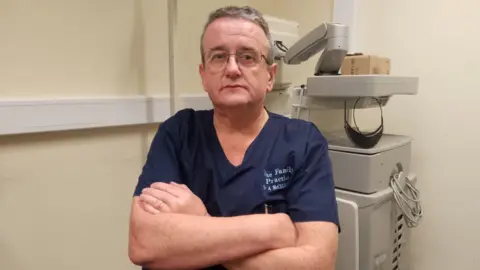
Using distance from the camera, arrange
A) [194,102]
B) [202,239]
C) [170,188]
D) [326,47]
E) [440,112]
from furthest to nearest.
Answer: [194,102] → [440,112] → [326,47] → [170,188] → [202,239]

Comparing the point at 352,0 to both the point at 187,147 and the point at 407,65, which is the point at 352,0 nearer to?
the point at 407,65

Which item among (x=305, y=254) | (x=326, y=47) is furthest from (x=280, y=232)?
(x=326, y=47)

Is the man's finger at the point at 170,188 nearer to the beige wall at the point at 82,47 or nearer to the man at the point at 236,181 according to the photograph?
the man at the point at 236,181

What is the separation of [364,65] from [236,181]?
0.69 meters

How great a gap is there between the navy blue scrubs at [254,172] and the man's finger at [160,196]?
0.15 feet

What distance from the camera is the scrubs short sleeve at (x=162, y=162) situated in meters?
1.09

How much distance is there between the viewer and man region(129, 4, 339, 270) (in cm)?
95

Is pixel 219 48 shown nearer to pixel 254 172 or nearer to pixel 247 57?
pixel 247 57

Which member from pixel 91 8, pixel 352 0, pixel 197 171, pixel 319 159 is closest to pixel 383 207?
pixel 319 159

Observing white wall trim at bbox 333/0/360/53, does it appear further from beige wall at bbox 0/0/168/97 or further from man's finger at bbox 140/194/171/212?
man's finger at bbox 140/194/171/212

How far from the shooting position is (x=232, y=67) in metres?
1.08

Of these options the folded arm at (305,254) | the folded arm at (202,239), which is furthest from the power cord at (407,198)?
the folded arm at (202,239)

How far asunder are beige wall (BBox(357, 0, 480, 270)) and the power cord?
0.85 feet

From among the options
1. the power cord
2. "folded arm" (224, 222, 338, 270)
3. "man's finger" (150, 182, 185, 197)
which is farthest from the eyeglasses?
the power cord
